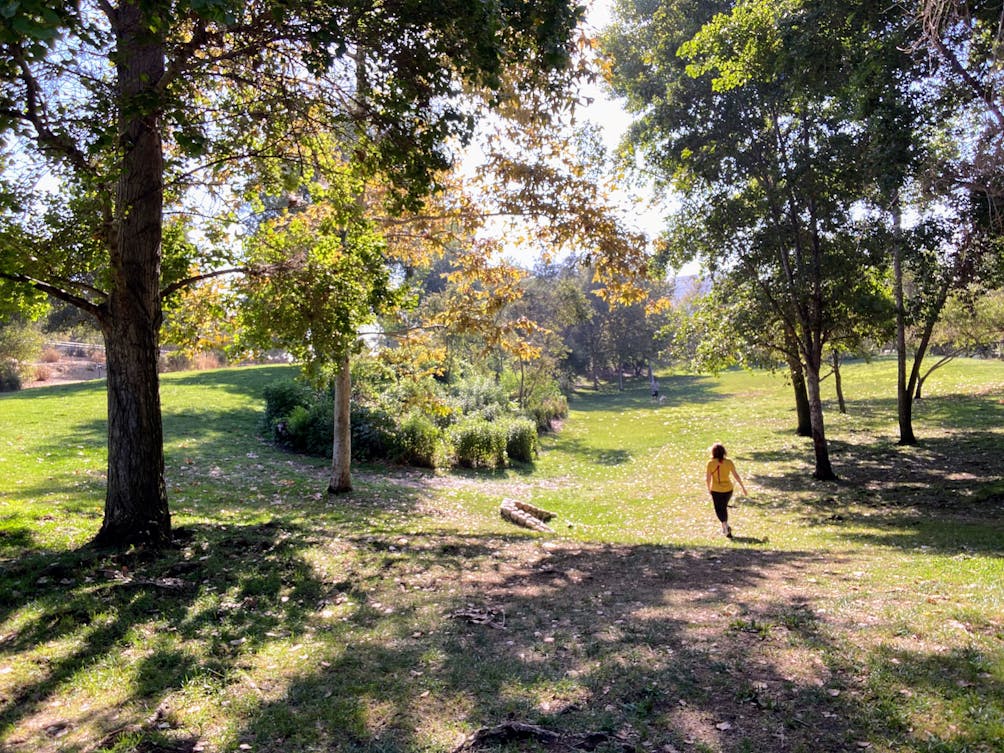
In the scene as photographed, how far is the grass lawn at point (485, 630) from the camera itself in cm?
380

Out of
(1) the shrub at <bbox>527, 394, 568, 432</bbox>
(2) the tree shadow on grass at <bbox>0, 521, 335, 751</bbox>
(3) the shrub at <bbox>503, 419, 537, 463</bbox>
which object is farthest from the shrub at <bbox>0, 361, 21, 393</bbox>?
(2) the tree shadow on grass at <bbox>0, 521, 335, 751</bbox>

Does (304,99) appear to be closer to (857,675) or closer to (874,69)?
(857,675)

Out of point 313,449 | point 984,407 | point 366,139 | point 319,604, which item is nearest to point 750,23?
point 366,139

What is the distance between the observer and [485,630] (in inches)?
217

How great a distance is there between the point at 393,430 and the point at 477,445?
2956 mm

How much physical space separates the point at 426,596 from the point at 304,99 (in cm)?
615

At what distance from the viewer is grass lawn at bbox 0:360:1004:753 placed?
380cm

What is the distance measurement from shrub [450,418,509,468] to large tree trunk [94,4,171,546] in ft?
47.3

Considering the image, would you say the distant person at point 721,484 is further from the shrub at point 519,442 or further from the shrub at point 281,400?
the shrub at point 281,400

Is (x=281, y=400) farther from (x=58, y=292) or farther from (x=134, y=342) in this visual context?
(x=58, y=292)

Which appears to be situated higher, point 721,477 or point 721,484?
point 721,477

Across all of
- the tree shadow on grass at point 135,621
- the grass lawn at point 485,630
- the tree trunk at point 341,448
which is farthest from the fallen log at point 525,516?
the tree shadow on grass at point 135,621

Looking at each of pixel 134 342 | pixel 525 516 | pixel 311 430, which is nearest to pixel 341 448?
pixel 525 516

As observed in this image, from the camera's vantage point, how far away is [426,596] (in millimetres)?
6547
